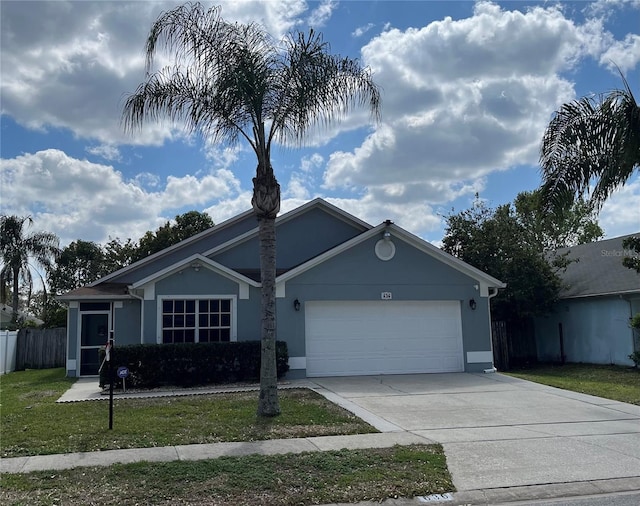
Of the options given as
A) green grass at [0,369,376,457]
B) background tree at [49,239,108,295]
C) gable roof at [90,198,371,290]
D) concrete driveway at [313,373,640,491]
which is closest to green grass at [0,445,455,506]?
concrete driveway at [313,373,640,491]

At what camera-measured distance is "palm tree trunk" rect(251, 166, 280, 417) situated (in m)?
10.7

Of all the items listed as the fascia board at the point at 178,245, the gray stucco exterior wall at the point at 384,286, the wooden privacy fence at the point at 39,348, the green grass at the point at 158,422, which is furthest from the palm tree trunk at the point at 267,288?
the wooden privacy fence at the point at 39,348

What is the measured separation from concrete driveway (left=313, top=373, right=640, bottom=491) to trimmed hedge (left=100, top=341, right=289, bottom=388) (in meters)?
1.89

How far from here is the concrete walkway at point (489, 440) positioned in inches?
283

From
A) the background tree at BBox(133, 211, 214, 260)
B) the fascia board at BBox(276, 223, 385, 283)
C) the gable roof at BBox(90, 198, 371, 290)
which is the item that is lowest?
the fascia board at BBox(276, 223, 385, 283)

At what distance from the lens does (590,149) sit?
45.3 ft

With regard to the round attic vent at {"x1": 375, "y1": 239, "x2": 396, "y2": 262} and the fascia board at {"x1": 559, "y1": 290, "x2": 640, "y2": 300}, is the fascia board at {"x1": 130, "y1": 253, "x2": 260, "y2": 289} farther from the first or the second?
the fascia board at {"x1": 559, "y1": 290, "x2": 640, "y2": 300}

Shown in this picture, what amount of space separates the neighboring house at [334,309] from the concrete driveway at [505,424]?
128 centimetres

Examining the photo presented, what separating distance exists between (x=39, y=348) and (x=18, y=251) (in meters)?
8.84

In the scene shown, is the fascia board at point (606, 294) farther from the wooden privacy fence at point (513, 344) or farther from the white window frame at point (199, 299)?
the white window frame at point (199, 299)

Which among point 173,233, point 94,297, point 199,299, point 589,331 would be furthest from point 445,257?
point 173,233

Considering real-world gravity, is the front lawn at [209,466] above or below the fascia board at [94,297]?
below

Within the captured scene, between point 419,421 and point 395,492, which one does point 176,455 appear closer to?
point 395,492

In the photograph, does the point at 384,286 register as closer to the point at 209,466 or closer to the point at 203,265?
the point at 203,265
